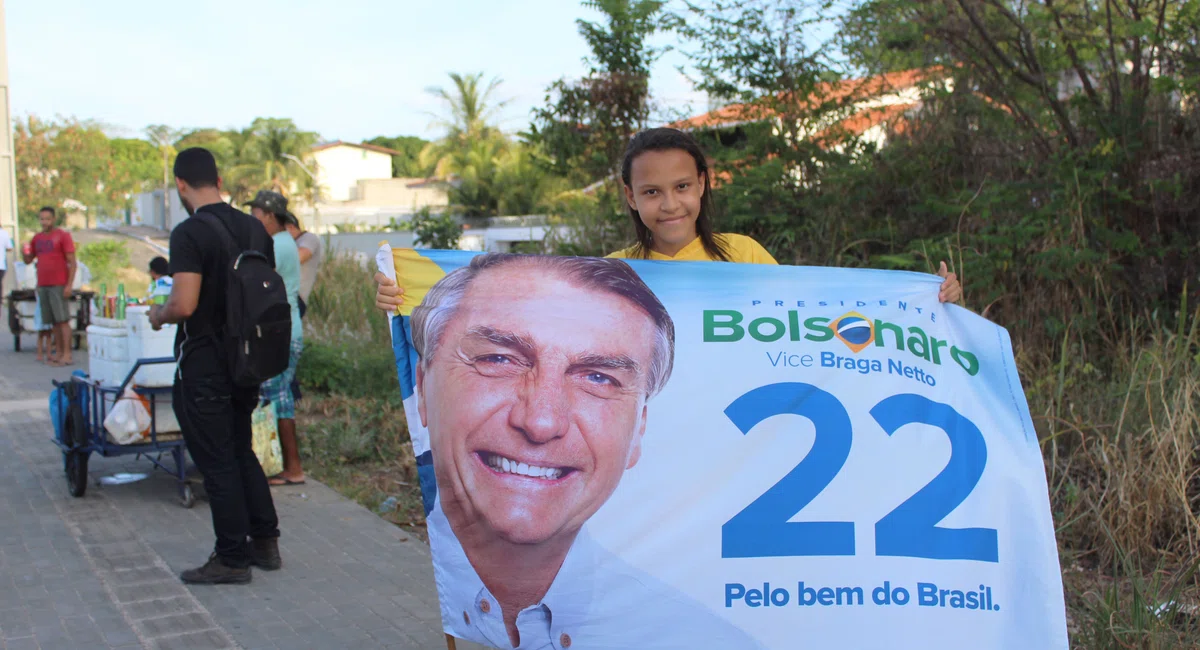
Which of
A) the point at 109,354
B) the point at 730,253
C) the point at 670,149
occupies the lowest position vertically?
the point at 109,354

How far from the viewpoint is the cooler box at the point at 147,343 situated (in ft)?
22.1

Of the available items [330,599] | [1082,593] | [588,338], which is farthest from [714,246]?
[330,599]

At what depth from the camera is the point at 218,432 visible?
203 inches

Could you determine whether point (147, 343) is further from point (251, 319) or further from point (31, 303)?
point (31, 303)

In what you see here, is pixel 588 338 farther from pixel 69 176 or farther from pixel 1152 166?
pixel 69 176

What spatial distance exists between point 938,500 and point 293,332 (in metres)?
5.07

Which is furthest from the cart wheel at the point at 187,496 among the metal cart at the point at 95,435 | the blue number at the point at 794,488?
the blue number at the point at 794,488

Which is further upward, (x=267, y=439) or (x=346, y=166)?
(x=346, y=166)

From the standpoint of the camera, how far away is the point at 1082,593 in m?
4.50

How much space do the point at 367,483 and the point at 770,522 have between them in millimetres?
4976

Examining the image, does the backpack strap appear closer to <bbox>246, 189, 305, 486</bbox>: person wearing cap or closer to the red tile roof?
<bbox>246, 189, 305, 486</bbox>: person wearing cap

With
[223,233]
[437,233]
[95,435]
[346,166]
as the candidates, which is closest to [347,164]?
[346,166]

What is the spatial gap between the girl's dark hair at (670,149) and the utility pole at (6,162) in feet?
74.5

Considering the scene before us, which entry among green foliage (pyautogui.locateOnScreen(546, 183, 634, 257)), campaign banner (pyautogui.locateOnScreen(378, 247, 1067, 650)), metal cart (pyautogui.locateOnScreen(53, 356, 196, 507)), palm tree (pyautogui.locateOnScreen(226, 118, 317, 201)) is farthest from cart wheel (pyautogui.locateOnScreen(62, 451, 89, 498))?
palm tree (pyautogui.locateOnScreen(226, 118, 317, 201))
